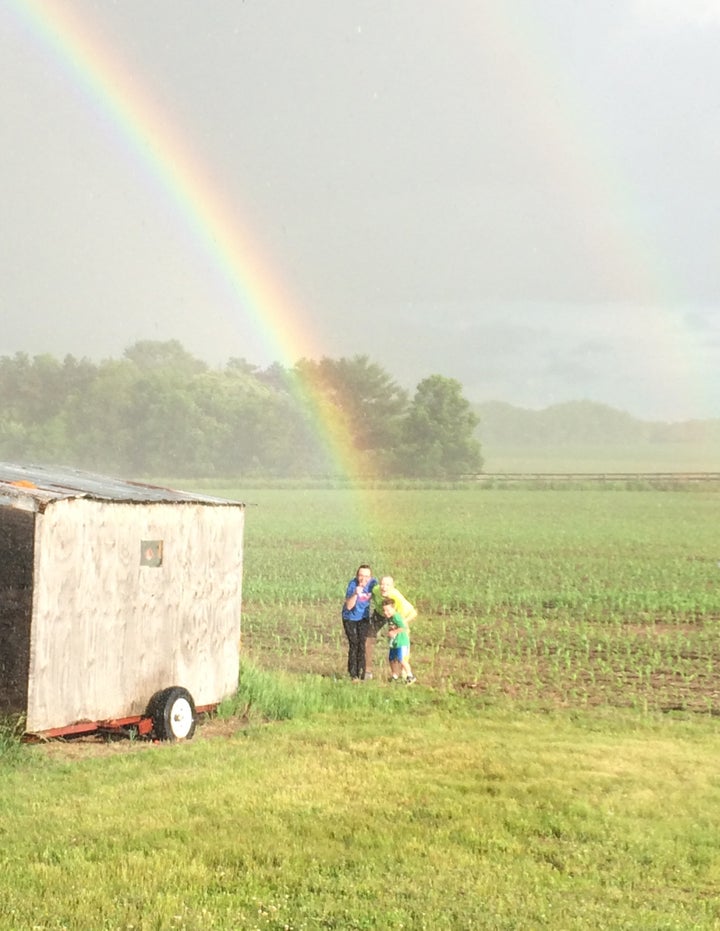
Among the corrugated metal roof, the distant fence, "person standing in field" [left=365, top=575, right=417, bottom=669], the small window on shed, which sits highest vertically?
the distant fence

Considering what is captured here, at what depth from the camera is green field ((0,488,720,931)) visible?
792 centimetres

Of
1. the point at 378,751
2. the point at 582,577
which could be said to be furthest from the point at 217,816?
the point at 582,577

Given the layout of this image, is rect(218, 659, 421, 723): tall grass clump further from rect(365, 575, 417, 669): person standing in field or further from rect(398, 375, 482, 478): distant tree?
rect(398, 375, 482, 478): distant tree

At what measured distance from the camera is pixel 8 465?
17.0 metres

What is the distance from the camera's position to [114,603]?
44.9 ft

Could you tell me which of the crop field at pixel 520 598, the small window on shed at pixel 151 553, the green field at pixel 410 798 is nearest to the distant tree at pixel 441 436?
the crop field at pixel 520 598

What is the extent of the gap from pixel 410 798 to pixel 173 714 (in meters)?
4.11

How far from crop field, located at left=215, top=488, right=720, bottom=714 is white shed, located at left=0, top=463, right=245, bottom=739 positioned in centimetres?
386

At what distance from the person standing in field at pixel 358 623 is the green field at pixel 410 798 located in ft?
1.29

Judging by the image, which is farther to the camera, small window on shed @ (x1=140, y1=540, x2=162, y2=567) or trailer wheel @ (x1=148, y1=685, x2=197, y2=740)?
small window on shed @ (x1=140, y1=540, x2=162, y2=567)

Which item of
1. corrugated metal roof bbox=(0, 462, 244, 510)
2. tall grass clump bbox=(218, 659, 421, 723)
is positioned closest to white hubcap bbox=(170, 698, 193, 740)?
tall grass clump bbox=(218, 659, 421, 723)

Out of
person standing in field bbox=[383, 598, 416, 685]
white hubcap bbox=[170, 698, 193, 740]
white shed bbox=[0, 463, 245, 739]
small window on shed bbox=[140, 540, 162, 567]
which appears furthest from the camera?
person standing in field bbox=[383, 598, 416, 685]

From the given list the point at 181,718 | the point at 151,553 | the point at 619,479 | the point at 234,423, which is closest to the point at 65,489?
the point at 151,553

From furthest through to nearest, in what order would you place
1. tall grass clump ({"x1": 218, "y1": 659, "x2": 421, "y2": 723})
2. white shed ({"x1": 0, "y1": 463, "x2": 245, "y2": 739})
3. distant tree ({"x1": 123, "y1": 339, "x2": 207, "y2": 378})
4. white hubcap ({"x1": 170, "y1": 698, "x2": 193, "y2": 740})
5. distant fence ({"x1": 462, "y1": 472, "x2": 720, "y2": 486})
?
distant tree ({"x1": 123, "y1": 339, "x2": 207, "y2": 378}), distant fence ({"x1": 462, "y1": 472, "x2": 720, "y2": 486}), tall grass clump ({"x1": 218, "y1": 659, "x2": 421, "y2": 723}), white hubcap ({"x1": 170, "y1": 698, "x2": 193, "y2": 740}), white shed ({"x1": 0, "y1": 463, "x2": 245, "y2": 739})
